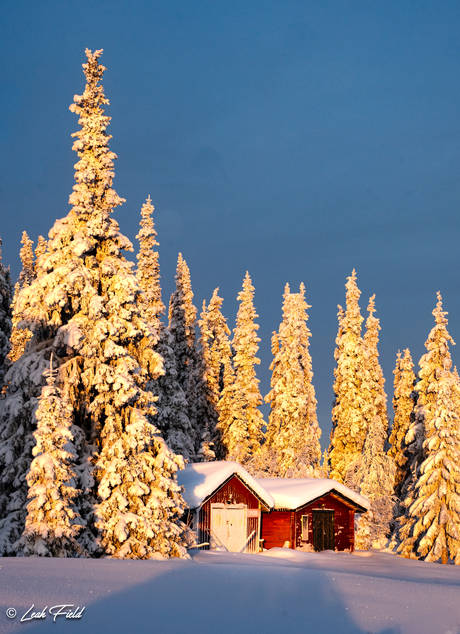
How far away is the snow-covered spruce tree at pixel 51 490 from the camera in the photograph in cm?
1930

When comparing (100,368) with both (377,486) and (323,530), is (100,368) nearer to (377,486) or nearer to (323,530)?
A: (323,530)

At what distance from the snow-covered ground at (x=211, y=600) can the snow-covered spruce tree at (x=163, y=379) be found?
2463cm

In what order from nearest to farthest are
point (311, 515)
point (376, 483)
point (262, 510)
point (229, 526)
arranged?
point (229, 526) < point (262, 510) < point (311, 515) < point (376, 483)

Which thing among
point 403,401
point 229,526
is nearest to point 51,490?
point 229,526

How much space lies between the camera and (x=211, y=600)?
503 inches

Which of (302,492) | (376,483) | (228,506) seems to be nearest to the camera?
(228,506)

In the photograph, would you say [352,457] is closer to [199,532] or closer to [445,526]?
[445,526]

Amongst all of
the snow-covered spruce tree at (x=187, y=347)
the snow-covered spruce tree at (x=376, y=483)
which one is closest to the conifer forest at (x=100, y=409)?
the snow-covered spruce tree at (x=376, y=483)

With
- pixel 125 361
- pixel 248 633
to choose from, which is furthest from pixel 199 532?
pixel 248 633

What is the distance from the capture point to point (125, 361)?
23.6 m

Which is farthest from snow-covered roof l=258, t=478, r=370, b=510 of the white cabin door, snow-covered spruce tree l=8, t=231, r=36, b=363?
snow-covered spruce tree l=8, t=231, r=36, b=363

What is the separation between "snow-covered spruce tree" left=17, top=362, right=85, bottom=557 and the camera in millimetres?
19297

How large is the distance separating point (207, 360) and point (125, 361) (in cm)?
3218

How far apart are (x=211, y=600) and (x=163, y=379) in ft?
99.8
